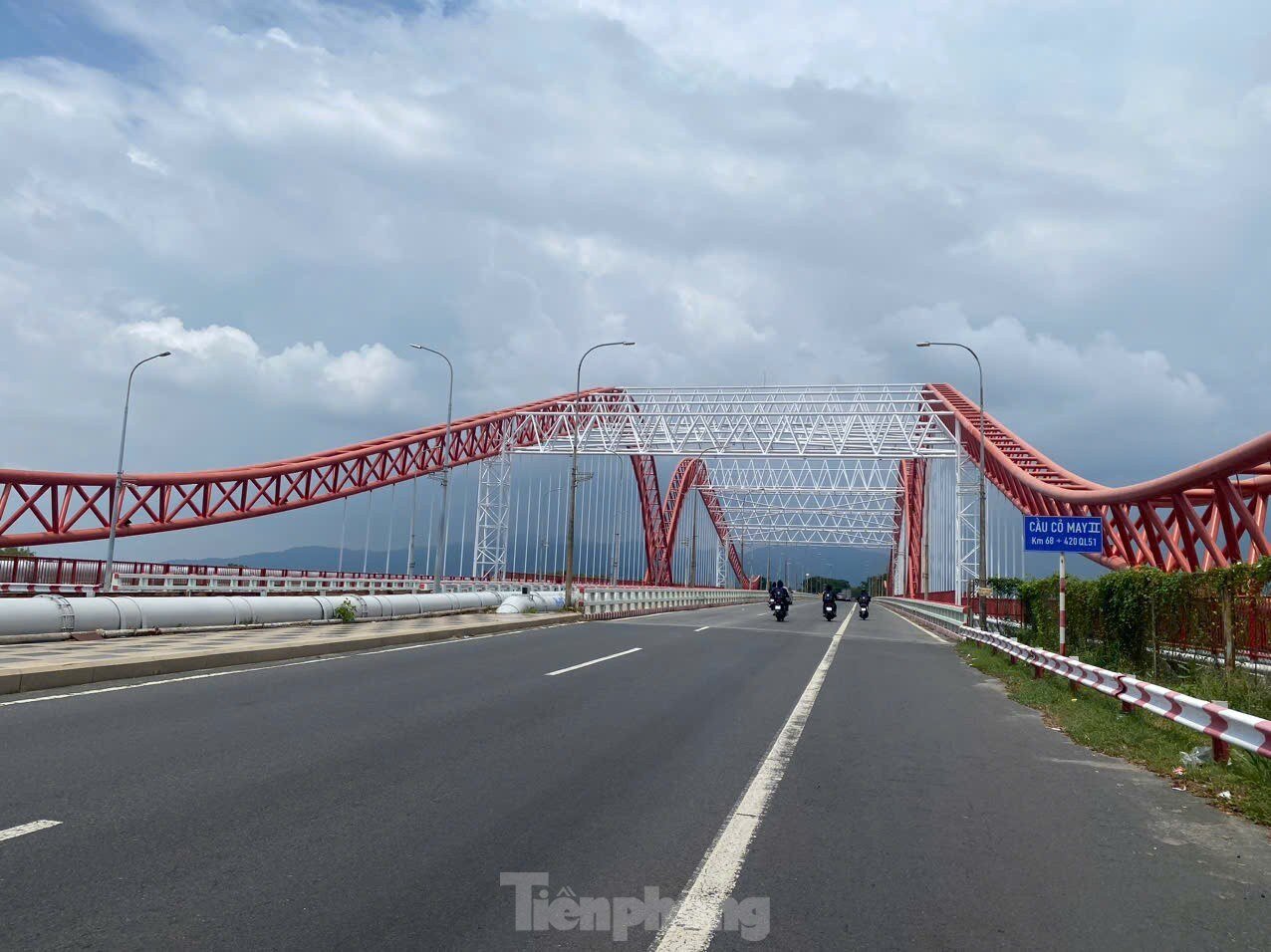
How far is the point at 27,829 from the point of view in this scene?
519 cm

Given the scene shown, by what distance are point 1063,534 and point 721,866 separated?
569 inches

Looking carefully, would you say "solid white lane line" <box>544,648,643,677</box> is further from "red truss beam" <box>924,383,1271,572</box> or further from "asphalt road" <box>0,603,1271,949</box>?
"red truss beam" <box>924,383,1271,572</box>

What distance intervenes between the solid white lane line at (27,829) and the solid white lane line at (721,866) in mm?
3657

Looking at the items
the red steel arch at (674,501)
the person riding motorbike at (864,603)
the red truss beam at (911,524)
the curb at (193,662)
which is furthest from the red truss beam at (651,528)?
the curb at (193,662)

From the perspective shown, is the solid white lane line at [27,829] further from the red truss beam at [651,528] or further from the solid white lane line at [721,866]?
the red truss beam at [651,528]

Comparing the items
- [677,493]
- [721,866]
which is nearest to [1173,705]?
[721,866]

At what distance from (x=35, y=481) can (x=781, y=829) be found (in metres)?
55.8

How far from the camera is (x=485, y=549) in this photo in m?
56.1

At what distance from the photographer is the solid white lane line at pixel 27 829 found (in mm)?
5072

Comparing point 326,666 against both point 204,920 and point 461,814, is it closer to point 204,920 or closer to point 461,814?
point 461,814

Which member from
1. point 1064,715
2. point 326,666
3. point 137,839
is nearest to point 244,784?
point 137,839

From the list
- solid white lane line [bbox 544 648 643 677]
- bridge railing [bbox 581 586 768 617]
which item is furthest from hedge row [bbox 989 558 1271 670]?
bridge railing [bbox 581 586 768 617]

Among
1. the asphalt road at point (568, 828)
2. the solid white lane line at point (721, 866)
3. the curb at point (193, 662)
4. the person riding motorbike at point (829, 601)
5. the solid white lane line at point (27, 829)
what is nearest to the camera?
the solid white lane line at point (721, 866)

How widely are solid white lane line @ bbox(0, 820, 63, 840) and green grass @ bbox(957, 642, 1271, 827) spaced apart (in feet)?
26.3
